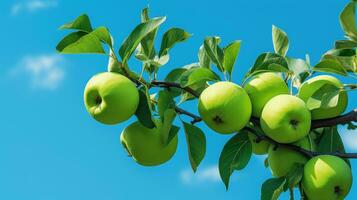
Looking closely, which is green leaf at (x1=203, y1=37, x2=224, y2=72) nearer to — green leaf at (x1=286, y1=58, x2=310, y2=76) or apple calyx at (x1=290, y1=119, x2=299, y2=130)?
green leaf at (x1=286, y1=58, x2=310, y2=76)

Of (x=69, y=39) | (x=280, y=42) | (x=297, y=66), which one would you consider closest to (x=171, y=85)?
(x=69, y=39)

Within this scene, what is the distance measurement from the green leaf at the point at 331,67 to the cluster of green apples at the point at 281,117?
0.05 meters

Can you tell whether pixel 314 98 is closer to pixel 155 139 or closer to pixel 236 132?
pixel 236 132

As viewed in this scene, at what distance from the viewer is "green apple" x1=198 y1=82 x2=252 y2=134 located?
2221 mm

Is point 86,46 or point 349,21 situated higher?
point 86,46

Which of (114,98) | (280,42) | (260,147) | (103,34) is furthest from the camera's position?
(280,42)

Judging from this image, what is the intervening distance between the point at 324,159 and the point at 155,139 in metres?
0.65

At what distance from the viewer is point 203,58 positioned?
2.59 metres

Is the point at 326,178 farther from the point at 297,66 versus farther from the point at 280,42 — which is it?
the point at 280,42

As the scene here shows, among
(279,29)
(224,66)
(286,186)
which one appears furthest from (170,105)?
(279,29)

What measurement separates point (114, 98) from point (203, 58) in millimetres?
543

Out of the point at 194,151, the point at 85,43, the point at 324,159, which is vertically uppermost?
the point at 85,43

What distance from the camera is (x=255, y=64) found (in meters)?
2.45

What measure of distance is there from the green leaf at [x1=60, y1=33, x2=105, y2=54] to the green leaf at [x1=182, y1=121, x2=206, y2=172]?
439mm
